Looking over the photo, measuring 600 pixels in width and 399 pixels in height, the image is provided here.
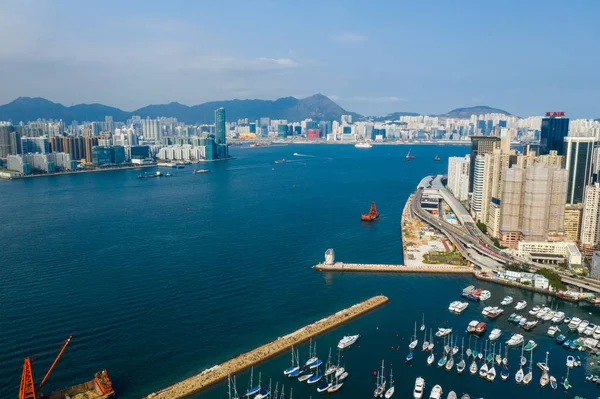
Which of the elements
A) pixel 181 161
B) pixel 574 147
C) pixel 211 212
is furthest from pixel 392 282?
pixel 181 161

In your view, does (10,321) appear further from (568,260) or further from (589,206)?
(589,206)

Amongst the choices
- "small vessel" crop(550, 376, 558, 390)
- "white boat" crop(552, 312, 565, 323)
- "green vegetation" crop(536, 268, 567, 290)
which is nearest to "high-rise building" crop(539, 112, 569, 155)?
"green vegetation" crop(536, 268, 567, 290)

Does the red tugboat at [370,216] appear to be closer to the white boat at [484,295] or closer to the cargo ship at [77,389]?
the white boat at [484,295]

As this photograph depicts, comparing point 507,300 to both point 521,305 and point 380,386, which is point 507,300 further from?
point 380,386

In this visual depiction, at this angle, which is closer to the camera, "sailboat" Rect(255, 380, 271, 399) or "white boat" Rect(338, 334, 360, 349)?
"sailboat" Rect(255, 380, 271, 399)

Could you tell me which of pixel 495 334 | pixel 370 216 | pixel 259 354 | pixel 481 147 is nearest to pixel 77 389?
pixel 259 354

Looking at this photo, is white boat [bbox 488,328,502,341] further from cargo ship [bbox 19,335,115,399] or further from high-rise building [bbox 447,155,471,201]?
high-rise building [bbox 447,155,471,201]

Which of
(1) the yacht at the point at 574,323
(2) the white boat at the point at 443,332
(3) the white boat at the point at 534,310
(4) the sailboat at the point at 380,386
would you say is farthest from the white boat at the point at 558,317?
(4) the sailboat at the point at 380,386
